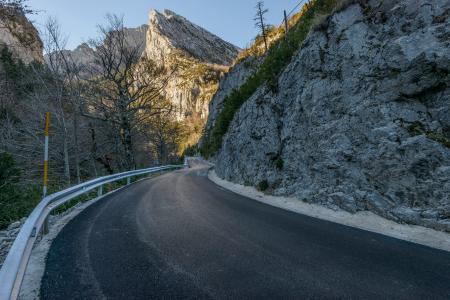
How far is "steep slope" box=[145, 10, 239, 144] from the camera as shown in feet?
307

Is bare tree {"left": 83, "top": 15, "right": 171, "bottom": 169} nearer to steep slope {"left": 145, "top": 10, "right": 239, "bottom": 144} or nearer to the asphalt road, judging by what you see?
the asphalt road

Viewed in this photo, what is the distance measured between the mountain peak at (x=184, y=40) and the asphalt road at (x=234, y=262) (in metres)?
121

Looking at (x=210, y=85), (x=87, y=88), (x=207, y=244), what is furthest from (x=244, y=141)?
(x=210, y=85)

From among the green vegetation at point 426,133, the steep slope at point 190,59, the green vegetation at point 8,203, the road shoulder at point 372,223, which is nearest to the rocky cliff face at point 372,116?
the green vegetation at point 426,133

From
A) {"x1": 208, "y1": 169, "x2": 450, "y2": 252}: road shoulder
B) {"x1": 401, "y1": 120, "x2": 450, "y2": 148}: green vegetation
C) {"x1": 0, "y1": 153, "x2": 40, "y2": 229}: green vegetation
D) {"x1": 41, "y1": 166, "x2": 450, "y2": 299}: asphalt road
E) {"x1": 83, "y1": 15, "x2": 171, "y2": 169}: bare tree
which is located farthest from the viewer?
{"x1": 83, "y1": 15, "x2": 171, "y2": 169}: bare tree

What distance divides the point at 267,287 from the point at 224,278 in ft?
1.85

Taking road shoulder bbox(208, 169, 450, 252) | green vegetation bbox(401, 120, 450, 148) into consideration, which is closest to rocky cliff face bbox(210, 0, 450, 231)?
green vegetation bbox(401, 120, 450, 148)

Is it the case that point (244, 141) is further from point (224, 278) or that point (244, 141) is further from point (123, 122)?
point (224, 278)

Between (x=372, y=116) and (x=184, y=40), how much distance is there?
5464 inches

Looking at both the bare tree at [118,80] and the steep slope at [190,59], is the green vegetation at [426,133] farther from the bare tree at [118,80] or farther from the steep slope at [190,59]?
the steep slope at [190,59]

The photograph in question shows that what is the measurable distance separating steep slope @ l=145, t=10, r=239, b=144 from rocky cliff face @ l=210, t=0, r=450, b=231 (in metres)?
60.4

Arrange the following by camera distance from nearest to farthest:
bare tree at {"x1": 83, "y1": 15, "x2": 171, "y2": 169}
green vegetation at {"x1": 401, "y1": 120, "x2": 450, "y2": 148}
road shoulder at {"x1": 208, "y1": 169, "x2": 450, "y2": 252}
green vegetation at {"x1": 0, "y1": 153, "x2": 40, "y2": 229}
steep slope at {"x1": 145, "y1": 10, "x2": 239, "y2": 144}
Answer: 1. road shoulder at {"x1": 208, "y1": 169, "x2": 450, "y2": 252}
2. green vegetation at {"x1": 401, "y1": 120, "x2": 450, "y2": 148}
3. green vegetation at {"x1": 0, "y1": 153, "x2": 40, "y2": 229}
4. bare tree at {"x1": 83, "y1": 15, "x2": 171, "y2": 169}
5. steep slope at {"x1": 145, "y1": 10, "x2": 239, "y2": 144}

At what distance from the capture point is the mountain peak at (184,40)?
122 m

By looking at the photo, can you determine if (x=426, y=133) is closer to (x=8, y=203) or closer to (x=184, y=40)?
(x=8, y=203)
